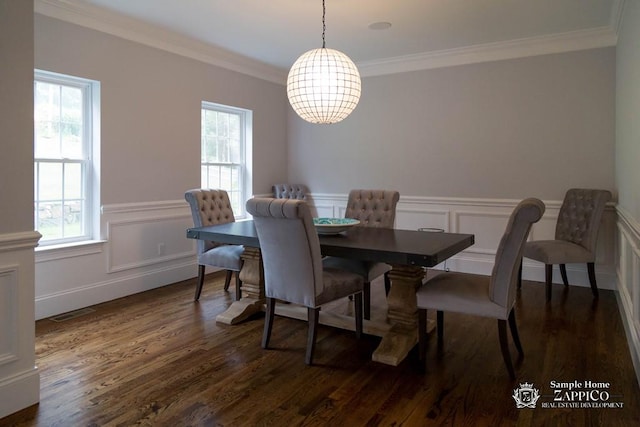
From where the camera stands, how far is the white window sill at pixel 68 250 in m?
3.48

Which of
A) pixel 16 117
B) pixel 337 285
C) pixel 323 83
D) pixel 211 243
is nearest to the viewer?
pixel 16 117

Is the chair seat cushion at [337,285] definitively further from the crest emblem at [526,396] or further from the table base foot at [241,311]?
the crest emblem at [526,396]

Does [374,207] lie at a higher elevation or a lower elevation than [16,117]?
lower

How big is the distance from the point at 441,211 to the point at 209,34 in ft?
10.5

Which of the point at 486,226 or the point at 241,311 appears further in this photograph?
the point at 486,226

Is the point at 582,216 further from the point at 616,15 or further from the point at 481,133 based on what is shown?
the point at 616,15

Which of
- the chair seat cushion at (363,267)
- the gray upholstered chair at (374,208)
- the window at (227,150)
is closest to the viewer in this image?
the chair seat cushion at (363,267)

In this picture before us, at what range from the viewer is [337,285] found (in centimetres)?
279

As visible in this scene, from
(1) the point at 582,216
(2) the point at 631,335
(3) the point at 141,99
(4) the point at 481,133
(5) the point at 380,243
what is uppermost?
(3) the point at 141,99

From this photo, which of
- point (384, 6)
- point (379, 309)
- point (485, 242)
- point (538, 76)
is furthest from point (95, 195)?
point (538, 76)

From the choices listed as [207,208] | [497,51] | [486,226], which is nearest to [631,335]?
[486,226]

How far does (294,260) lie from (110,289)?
227 centimetres

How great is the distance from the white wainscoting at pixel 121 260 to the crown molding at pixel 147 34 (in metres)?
1.56

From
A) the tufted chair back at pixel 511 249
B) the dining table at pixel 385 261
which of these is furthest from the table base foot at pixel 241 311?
the tufted chair back at pixel 511 249
